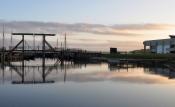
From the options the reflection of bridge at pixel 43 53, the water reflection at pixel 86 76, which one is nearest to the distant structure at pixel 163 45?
the reflection of bridge at pixel 43 53

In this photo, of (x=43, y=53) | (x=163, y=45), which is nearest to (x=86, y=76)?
(x=43, y=53)

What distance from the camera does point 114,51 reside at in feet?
412

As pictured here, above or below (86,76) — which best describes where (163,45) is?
above

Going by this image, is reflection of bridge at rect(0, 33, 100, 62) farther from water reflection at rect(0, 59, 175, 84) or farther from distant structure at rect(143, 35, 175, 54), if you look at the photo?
water reflection at rect(0, 59, 175, 84)

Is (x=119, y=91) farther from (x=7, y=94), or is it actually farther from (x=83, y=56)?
(x=83, y=56)

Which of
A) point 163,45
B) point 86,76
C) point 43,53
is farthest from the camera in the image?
point 163,45

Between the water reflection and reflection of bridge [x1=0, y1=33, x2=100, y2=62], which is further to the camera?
reflection of bridge [x1=0, y1=33, x2=100, y2=62]

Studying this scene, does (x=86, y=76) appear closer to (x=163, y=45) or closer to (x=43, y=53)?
(x=43, y=53)

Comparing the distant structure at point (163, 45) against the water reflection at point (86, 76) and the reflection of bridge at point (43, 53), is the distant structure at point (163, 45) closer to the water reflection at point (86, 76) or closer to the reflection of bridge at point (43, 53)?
the reflection of bridge at point (43, 53)

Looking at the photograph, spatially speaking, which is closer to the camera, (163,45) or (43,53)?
(43,53)

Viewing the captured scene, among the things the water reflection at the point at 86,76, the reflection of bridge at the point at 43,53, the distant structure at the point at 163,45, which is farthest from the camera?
the distant structure at the point at 163,45

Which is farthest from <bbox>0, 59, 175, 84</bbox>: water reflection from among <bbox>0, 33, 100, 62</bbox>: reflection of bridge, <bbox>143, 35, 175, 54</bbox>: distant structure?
<bbox>143, 35, 175, 54</bbox>: distant structure

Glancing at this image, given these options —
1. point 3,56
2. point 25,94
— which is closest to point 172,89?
point 25,94

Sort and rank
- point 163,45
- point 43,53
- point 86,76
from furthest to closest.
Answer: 1. point 163,45
2. point 43,53
3. point 86,76
